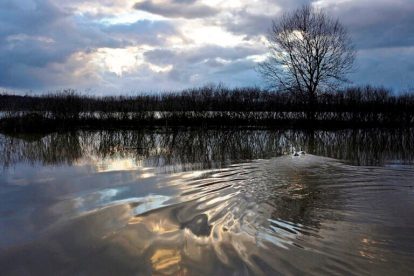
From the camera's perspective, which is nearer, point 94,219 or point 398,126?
point 94,219

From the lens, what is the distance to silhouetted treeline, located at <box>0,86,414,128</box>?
2859 cm

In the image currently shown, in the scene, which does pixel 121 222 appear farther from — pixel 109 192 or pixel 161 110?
pixel 161 110

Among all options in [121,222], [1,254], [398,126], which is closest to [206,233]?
[121,222]

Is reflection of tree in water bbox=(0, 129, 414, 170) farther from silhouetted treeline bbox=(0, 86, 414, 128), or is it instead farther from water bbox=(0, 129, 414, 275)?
silhouetted treeline bbox=(0, 86, 414, 128)

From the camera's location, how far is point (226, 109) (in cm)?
2942

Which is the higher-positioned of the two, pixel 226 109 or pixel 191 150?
pixel 226 109

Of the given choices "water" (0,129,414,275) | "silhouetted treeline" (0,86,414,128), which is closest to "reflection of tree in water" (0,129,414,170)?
"water" (0,129,414,275)

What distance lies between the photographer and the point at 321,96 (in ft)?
99.2

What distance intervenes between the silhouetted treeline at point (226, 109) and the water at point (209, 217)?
53.1 ft

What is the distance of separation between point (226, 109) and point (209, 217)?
23.2 metres

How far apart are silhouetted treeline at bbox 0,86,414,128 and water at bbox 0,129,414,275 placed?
Answer: 637 inches

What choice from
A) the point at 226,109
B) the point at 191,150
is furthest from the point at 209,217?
the point at 226,109

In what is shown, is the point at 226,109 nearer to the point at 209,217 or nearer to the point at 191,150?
the point at 191,150

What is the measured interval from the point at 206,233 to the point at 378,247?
2.02 meters
